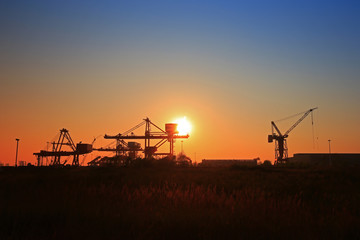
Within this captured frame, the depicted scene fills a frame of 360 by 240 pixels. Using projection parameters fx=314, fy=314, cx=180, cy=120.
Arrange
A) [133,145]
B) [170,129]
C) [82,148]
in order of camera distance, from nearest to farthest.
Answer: [82,148], [170,129], [133,145]

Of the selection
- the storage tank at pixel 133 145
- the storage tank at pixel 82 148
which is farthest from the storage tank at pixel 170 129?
the storage tank at pixel 82 148

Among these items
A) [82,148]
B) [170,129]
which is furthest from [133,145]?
[82,148]

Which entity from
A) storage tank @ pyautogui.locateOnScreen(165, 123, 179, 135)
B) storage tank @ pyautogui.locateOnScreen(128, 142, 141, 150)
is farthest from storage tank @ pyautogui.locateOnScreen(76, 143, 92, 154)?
storage tank @ pyautogui.locateOnScreen(128, 142, 141, 150)

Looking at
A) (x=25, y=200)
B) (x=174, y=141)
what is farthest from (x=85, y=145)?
(x=25, y=200)

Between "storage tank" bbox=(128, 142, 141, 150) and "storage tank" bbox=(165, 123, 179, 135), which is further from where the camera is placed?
"storage tank" bbox=(128, 142, 141, 150)

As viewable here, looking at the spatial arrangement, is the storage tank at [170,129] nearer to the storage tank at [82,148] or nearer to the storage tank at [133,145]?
the storage tank at [133,145]

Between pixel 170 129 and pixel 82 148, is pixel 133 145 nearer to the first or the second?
pixel 170 129

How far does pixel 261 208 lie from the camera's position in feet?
33.5

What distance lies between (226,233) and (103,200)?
540 centimetres

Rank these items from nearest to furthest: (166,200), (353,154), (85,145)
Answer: (166,200) → (85,145) → (353,154)

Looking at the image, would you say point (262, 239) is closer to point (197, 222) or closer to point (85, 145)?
point (197, 222)

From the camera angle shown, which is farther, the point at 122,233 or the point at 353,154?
the point at 353,154

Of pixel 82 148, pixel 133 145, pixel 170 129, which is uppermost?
pixel 170 129

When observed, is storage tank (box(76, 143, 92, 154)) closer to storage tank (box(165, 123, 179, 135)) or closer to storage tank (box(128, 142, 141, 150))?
storage tank (box(165, 123, 179, 135))
